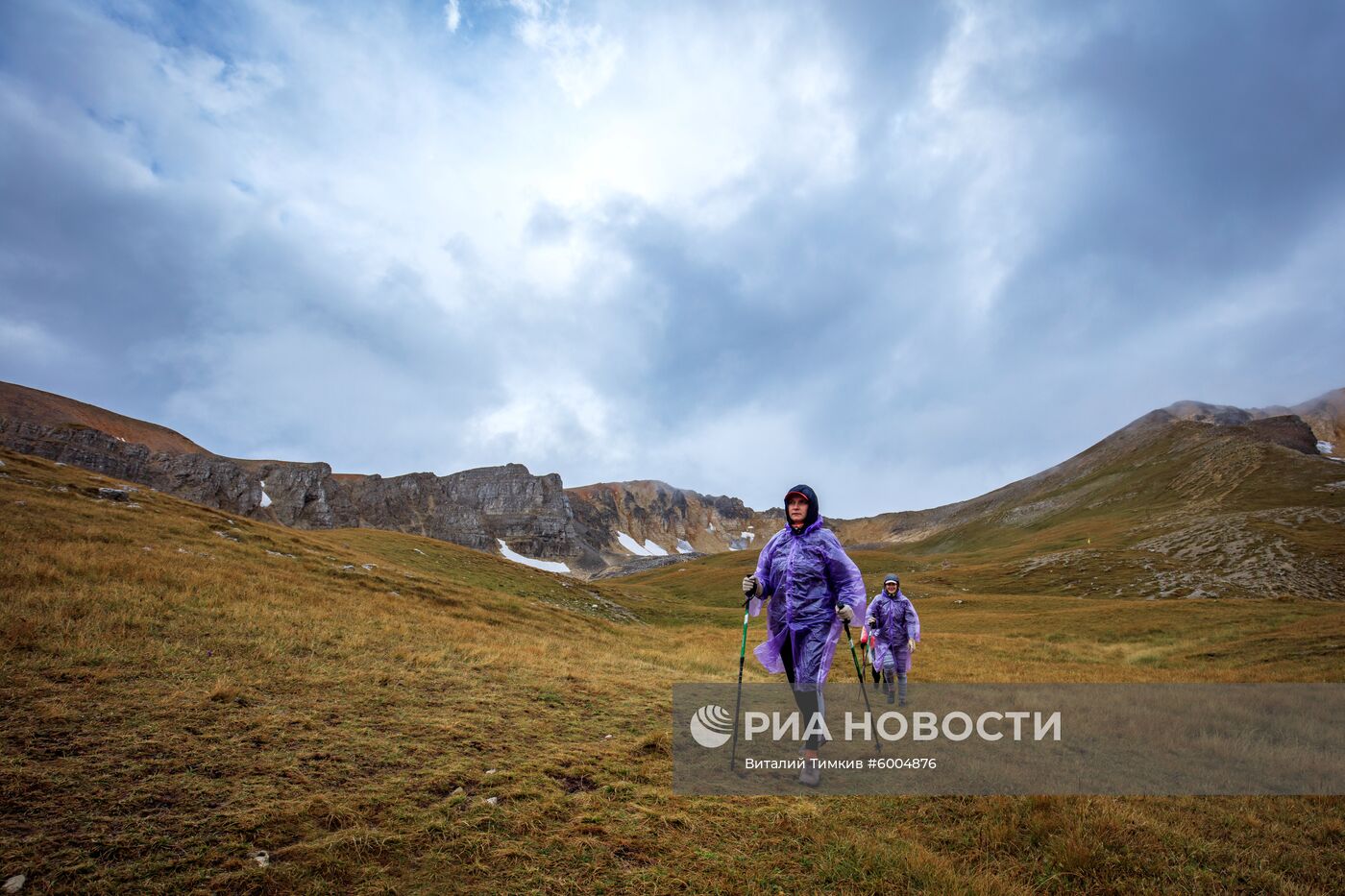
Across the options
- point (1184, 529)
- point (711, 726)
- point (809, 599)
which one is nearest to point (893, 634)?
point (711, 726)

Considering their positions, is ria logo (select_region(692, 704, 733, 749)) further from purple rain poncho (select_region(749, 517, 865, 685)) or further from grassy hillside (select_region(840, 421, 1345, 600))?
grassy hillside (select_region(840, 421, 1345, 600))

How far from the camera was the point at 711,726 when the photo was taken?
8.48m

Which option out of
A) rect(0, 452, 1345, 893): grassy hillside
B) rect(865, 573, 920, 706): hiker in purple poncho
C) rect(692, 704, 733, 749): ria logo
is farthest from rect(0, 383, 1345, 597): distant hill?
rect(0, 452, 1345, 893): grassy hillside

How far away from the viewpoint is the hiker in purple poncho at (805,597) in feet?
24.8

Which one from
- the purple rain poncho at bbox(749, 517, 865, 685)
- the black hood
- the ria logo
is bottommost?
the ria logo

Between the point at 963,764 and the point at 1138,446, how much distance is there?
21413cm

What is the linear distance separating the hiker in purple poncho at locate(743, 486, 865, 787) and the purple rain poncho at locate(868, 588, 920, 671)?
6.06m

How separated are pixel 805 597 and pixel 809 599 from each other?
0.06 metres

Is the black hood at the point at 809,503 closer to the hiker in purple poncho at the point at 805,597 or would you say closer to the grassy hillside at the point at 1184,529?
the hiker in purple poncho at the point at 805,597

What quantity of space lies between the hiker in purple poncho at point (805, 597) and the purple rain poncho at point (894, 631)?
606 centimetres

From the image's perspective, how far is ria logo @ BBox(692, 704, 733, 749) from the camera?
7.99m

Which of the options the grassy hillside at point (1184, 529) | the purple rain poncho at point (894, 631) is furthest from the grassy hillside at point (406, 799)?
the grassy hillside at point (1184, 529)

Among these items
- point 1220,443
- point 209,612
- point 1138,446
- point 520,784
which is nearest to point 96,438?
point 209,612

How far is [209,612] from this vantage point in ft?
37.0
